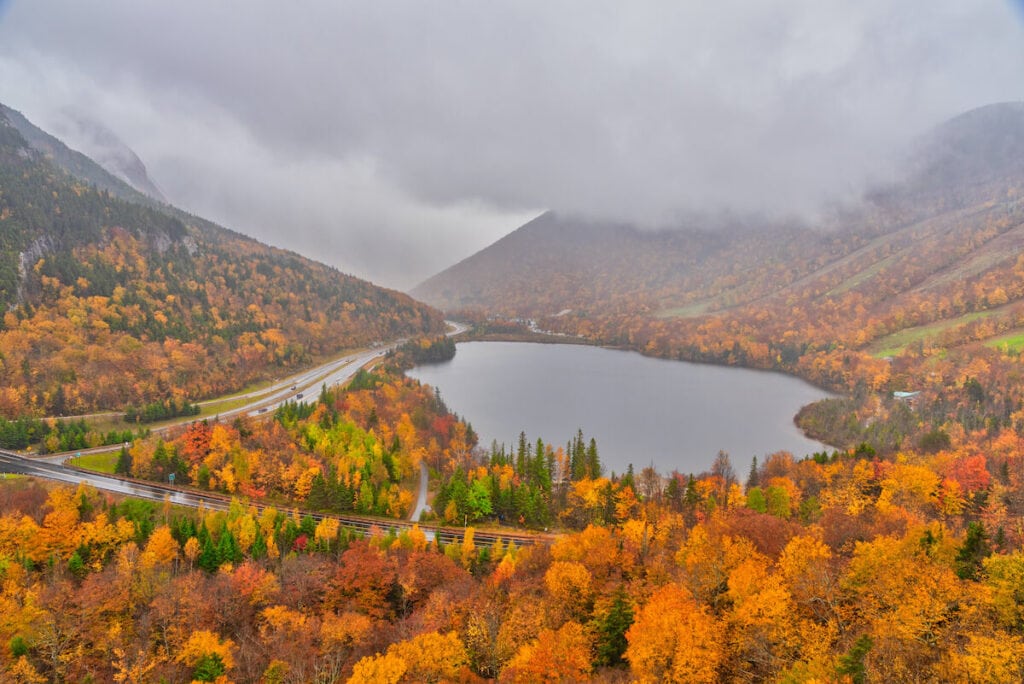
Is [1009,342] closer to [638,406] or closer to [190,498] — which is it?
[638,406]

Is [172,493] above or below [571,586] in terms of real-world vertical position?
above

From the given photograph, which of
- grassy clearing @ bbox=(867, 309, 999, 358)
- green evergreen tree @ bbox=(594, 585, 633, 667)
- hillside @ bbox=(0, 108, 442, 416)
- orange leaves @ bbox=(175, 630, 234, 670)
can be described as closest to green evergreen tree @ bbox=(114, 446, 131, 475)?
hillside @ bbox=(0, 108, 442, 416)

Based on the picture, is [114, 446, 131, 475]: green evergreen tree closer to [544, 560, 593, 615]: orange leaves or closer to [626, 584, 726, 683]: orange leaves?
[544, 560, 593, 615]: orange leaves

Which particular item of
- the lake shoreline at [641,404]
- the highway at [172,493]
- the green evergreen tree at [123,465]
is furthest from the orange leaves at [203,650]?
the lake shoreline at [641,404]

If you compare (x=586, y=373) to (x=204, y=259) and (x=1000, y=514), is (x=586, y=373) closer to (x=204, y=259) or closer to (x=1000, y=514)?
(x=1000, y=514)

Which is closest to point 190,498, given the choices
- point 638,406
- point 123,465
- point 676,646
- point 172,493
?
point 172,493

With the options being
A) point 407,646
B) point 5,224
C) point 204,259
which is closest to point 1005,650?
point 407,646
